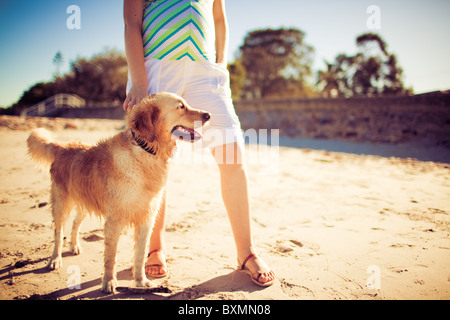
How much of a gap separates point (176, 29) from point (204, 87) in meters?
0.54

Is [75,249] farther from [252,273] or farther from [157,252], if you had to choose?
[252,273]

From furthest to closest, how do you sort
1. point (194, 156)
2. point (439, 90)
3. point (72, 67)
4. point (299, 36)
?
1. point (72, 67)
2. point (299, 36)
3. point (439, 90)
4. point (194, 156)

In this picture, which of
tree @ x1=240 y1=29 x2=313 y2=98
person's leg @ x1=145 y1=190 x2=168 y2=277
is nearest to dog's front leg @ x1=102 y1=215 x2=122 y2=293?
person's leg @ x1=145 y1=190 x2=168 y2=277

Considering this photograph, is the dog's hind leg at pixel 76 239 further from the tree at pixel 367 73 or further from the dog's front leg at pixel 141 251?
the tree at pixel 367 73

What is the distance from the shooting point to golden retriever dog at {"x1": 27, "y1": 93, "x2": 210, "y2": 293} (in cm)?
219

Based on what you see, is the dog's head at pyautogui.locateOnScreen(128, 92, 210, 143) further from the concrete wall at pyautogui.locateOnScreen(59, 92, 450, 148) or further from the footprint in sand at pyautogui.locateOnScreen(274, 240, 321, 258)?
the concrete wall at pyautogui.locateOnScreen(59, 92, 450, 148)

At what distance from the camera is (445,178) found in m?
5.57

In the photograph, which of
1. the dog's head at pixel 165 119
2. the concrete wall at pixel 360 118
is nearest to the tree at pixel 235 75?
the concrete wall at pixel 360 118

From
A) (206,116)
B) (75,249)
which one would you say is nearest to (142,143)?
(206,116)

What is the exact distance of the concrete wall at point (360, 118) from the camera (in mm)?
9312
